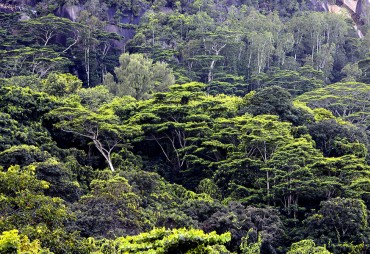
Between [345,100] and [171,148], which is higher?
[345,100]

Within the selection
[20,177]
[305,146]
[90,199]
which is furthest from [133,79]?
[20,177]

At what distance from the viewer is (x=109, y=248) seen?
46.2 feet

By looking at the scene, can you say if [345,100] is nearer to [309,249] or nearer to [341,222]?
[341,222]

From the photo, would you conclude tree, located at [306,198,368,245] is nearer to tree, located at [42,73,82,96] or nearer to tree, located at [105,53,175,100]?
tree, located at [105,53,175,100]

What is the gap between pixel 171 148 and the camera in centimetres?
2769

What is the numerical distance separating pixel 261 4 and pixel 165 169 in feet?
135

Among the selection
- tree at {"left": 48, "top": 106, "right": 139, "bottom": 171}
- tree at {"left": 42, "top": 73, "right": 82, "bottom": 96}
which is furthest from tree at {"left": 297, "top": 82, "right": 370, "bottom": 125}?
tree at {"left": 48, "top": 106, "right": 139, "bottom": 171}

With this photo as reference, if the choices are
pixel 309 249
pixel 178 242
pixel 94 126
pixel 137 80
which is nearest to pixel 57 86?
pixel 137 80

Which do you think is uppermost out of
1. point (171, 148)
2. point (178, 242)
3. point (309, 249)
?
point (178, 242)

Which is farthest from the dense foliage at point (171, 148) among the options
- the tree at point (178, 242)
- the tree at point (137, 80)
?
the tree at point (137, 80)

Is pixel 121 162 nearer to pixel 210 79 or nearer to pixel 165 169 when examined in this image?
pixel 165 169

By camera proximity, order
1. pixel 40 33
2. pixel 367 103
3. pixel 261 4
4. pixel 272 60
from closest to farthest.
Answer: pixel 367 103 → pixel 40 33 → pixel 272 60 → pixel 261 4

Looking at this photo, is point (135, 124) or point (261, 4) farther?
point (261, 4)

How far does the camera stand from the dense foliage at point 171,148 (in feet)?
49.8
